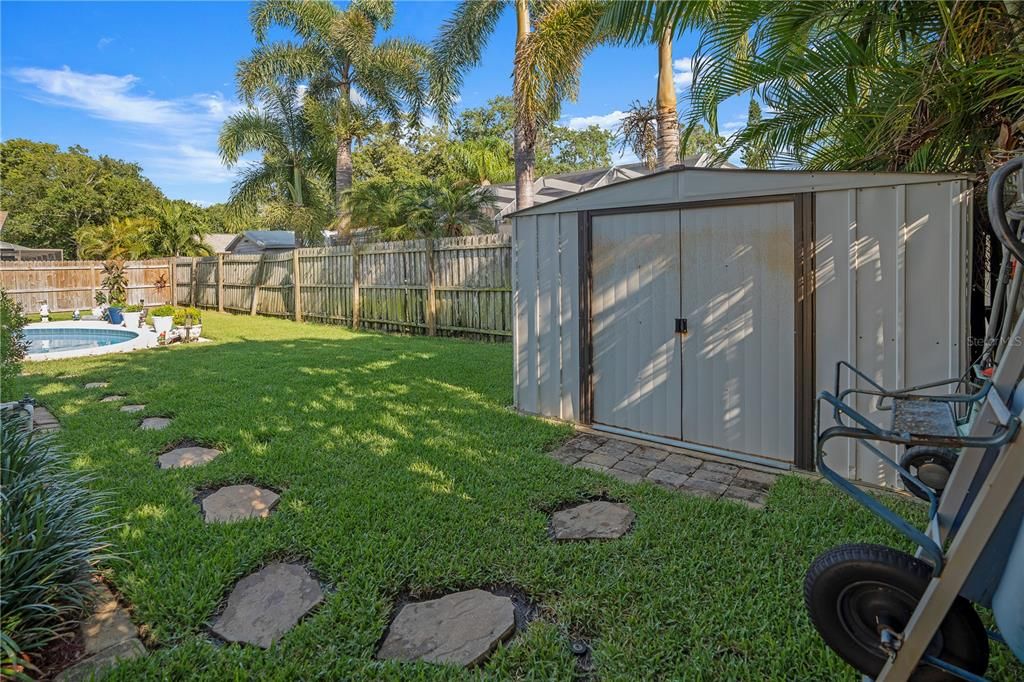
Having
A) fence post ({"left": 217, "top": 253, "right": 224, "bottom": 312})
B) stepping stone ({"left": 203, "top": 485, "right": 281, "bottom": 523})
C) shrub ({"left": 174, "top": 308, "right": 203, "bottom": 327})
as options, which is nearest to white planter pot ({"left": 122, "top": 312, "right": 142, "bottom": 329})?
shrub ({"left": 174, "top": 308, "right": 203, "bottom": 327})

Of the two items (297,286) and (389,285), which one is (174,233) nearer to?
(297,286)

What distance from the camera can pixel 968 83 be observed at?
3.29 metres

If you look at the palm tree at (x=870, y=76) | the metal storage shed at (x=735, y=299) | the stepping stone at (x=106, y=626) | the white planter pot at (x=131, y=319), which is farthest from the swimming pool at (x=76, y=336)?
the palm tree at (x=870, y=76)

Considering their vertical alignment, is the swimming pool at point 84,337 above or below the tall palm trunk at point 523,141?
below

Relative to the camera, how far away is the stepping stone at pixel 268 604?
7.31 ft

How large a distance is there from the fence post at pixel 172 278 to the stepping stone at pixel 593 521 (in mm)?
18310

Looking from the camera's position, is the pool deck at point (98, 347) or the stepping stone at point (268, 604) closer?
the stepping stone at point (268, 604)

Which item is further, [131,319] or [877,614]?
[131,319]

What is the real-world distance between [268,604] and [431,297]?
841 centimetres

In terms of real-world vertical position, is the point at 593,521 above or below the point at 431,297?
below

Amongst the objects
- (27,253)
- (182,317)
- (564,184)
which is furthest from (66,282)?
(564,184)

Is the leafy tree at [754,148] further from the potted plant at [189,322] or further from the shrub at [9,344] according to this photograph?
the potted plant at [189,322]

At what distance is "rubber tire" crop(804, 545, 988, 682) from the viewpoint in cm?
153

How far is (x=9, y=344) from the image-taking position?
6.15 meters
